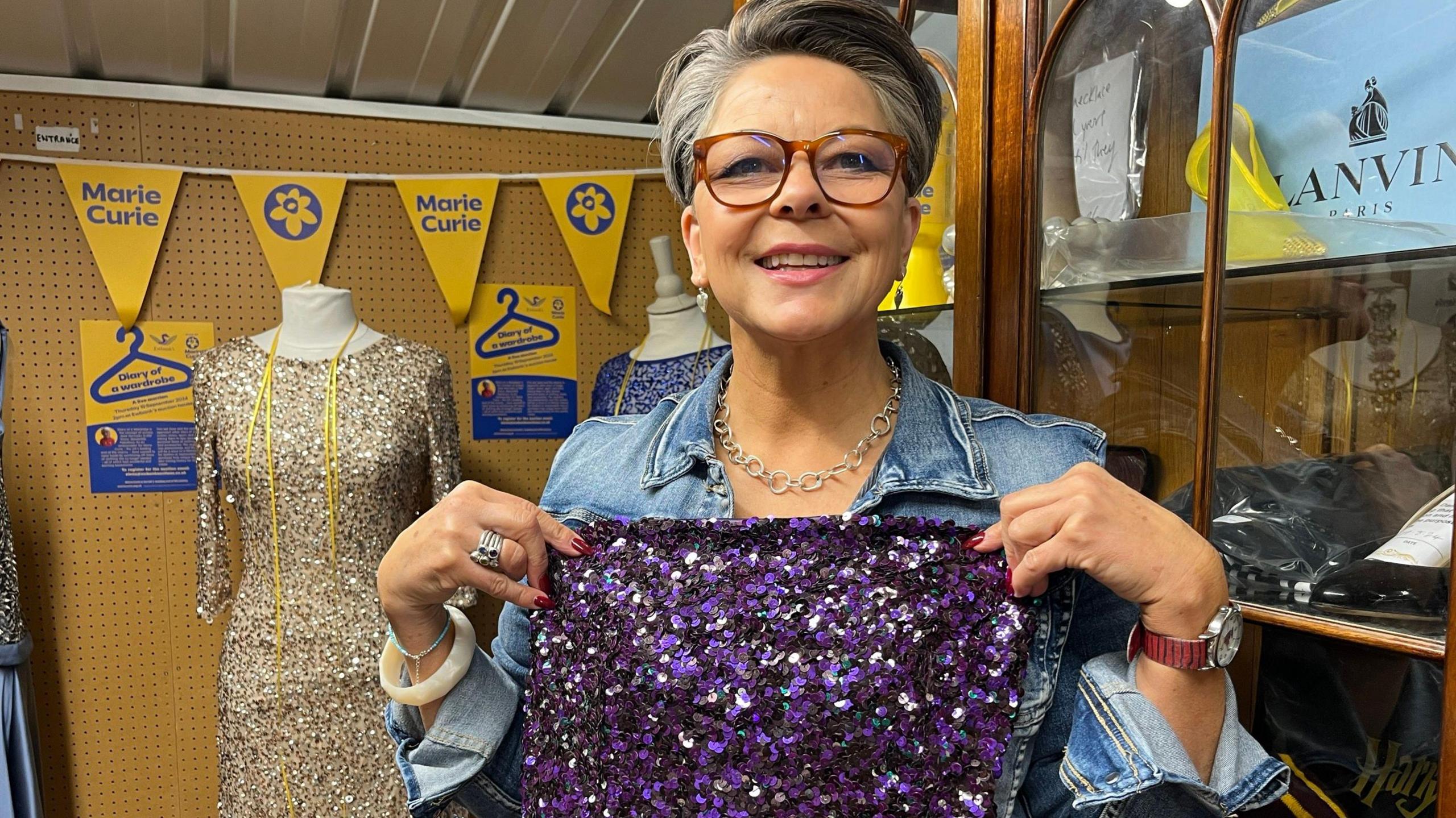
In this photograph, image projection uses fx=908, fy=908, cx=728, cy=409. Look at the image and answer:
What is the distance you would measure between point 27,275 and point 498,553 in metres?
2.55

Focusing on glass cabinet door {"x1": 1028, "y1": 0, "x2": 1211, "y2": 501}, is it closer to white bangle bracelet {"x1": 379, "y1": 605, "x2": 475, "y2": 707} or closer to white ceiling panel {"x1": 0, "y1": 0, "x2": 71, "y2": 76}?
white bangle bracelet {"x1": 379, "y1": 605, "x2": 475, "y2": 707}

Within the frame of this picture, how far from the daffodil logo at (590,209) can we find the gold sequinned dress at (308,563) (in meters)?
0.93

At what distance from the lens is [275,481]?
2.24m

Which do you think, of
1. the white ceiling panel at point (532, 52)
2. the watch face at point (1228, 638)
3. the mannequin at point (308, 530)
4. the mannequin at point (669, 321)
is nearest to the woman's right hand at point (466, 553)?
the watch face at point (1228, 638)

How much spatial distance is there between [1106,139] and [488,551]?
0.91m

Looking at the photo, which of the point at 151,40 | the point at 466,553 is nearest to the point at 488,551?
the point at 466,553

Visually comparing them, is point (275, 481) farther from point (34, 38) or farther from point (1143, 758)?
point (1143, 758)

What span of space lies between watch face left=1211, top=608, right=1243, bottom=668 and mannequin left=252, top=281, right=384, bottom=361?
7.03 feet

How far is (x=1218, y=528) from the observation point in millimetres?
1014

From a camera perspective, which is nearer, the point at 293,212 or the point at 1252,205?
the point at 1252,205

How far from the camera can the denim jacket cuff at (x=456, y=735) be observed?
99 cm

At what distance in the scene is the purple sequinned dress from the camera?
836 mm

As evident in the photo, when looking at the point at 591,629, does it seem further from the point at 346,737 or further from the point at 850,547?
the point at 346,737

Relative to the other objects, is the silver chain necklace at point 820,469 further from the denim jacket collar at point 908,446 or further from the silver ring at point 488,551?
the silver ring at point 488,551
